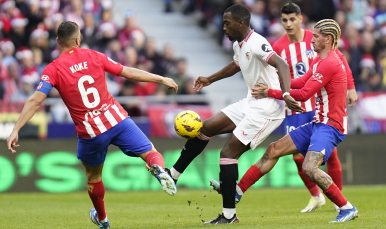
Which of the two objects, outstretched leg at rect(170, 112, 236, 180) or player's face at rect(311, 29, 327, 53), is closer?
player's face at rect(311, 29, 327, 53)

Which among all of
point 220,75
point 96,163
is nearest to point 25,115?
point 96,163

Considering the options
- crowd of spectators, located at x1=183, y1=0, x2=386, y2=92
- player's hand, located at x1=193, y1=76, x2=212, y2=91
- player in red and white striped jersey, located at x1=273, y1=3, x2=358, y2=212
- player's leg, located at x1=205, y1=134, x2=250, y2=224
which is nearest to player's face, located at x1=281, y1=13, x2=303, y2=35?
→ player in red and white striped jersey, located at x1=273, y1=3, x2=358, y2=212

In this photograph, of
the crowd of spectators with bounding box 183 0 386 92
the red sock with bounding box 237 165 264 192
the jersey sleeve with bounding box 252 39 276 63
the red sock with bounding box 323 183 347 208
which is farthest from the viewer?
the crowd of spectators with bounding box 183 0 386 92

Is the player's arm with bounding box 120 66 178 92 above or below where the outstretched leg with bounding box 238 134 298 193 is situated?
above

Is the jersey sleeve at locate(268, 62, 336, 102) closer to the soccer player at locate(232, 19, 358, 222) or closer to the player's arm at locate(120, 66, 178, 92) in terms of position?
the soccer player at locate(232, 19, 358, 222)

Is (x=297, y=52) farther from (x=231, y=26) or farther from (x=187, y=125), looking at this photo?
(x=187, y=125)

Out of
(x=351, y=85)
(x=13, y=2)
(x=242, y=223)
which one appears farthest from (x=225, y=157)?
(x=13, y=2)

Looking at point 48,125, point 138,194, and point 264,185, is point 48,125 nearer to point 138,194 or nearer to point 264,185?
point 138,194

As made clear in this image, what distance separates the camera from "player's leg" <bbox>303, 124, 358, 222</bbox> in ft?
21.6

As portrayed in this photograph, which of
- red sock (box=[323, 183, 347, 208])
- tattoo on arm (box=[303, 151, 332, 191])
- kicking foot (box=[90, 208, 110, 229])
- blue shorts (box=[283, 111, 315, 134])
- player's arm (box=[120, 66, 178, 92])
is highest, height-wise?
player's arm (box=[120, 66, 178, 92])

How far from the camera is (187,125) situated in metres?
6.96

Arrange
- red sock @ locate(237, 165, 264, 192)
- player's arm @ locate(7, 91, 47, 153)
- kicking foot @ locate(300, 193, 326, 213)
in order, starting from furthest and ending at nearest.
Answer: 1. kicking foot @ locate(300, 193, 326, 213)
2. red sock @ locate(237, 165, 264, 192)
3. player's arm @ locate(7, 91, 47, 153)

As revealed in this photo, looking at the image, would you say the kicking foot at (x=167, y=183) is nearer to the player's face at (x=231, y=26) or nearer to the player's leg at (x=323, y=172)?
the player's leg at (x=323, y=172)

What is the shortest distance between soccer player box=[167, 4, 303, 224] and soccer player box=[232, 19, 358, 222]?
0.17 metres
